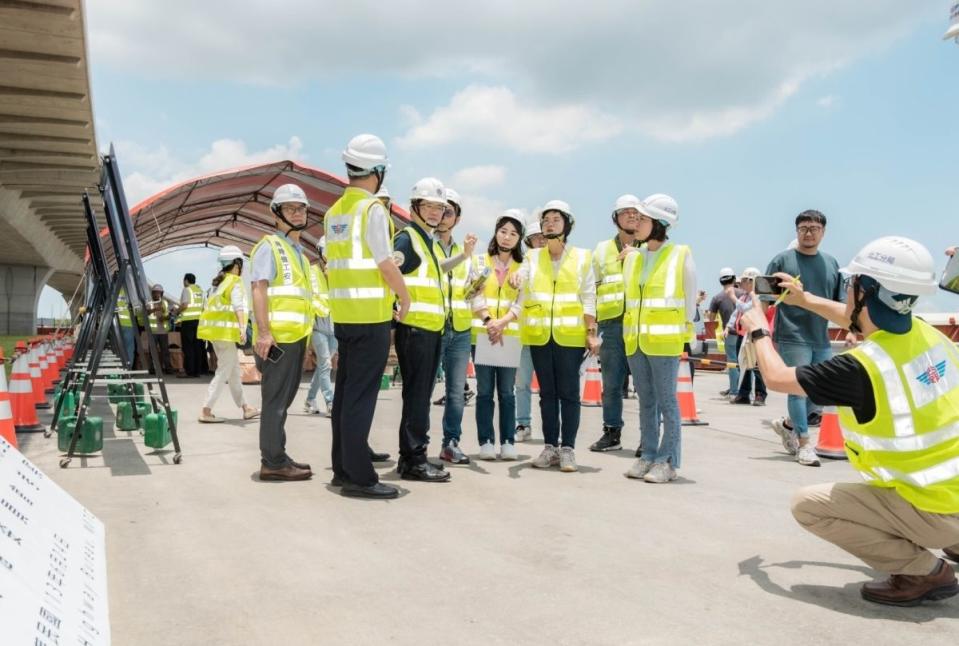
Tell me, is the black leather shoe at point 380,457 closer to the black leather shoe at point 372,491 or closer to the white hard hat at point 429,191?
the black leather shoe at point 372,491

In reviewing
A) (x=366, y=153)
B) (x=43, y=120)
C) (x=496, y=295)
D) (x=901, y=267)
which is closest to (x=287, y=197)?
(x=366, y=153)

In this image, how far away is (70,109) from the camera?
11.8 metres

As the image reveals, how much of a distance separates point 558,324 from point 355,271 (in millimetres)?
1736

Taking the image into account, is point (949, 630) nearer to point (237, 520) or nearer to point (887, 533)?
point (887, 533)

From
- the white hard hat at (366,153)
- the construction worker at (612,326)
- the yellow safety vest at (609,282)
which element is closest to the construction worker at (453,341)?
the white hard hat at (366,153)

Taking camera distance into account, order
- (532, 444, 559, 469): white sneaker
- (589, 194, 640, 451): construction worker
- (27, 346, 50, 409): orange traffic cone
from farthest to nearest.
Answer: (27, 346, 50, 409): orange traffic cone
(589, 194, 640, 451): construction worker
(532, 444, 559, 469): white sneaker

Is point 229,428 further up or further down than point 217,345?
further down

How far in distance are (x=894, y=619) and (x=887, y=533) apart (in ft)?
1.15

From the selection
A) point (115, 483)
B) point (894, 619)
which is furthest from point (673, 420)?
point (115, 483)

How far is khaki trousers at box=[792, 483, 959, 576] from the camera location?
10.0 ft

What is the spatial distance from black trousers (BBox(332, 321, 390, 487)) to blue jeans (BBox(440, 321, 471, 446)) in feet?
4.15

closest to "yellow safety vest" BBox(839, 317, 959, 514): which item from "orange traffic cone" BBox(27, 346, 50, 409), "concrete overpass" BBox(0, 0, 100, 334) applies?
"orange traffic cone" BBox(27, 346, 50, 409)

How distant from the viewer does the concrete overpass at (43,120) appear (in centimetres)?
895

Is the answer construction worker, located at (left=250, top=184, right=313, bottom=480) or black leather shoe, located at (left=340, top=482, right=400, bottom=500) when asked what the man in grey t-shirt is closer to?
black leather shoe, located at (left=340, top=482, right=400, bottom=500)
